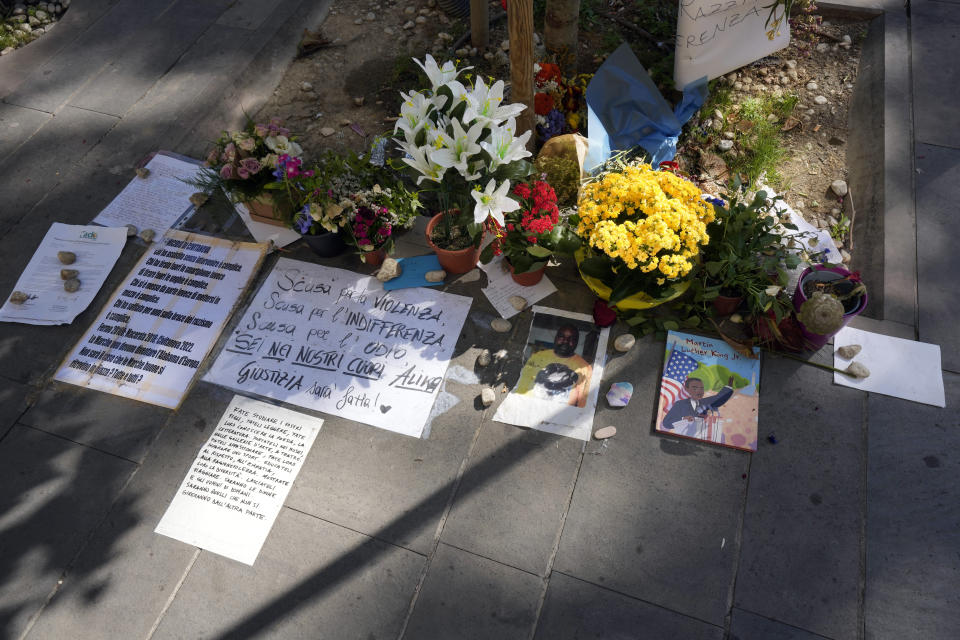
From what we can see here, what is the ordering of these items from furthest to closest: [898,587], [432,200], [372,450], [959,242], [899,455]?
1. [432,200]
2. [959,242]
3. [372,450]
4. [899,455]
5. [898,587]

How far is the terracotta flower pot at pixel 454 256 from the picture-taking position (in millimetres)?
2410

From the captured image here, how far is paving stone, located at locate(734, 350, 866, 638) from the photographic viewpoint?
6.08 ft

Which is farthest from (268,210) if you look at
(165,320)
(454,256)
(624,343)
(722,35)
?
(722,35)

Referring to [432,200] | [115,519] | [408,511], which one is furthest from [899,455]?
[115,519]

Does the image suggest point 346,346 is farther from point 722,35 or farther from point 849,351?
point 722,35

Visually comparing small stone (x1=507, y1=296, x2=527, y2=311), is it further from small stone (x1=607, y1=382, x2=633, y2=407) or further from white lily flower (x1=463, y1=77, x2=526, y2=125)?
white lily flower (x1=463, y1=77, x2=526, y2=125)

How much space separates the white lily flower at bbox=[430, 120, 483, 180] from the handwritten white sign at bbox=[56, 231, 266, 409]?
140cm

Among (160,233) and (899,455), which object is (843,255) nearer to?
(899,455)

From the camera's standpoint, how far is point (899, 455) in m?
2.04

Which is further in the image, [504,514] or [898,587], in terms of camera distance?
[504,514]

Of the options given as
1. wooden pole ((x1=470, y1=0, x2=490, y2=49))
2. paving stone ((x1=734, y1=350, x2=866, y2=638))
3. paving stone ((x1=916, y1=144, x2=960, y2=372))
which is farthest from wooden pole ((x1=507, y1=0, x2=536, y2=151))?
paving stone ((x1=916, y1=144, x2=960, y2=372))

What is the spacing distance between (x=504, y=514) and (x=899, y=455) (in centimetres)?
160

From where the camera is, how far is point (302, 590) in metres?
1.98

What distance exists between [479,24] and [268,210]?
186 cm
